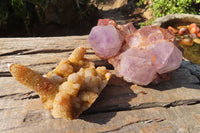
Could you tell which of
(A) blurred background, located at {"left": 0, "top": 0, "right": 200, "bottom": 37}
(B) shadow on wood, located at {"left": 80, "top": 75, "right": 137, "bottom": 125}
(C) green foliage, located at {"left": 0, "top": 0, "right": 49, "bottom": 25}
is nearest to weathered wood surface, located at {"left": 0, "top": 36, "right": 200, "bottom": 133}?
(B) shadow on wood, located at {"left": 80, "top": 75, "right": 137, "bottom": 125}

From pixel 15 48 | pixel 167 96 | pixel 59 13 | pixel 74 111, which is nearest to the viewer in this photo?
pixel 74 111

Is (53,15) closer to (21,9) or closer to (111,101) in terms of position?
(21,9)

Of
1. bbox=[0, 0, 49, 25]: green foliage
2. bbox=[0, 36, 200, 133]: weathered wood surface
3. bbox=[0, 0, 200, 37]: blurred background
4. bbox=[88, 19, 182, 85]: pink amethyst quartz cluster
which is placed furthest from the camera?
bbox=[0, 0, 200, 37]: blurred background

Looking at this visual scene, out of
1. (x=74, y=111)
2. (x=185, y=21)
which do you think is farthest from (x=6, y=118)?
(x=185, y=21)

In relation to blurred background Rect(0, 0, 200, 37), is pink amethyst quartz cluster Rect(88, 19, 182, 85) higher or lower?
higher

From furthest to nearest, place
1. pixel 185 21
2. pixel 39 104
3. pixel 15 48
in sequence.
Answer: pixel 185 21 < pixel 15 48 < pixel 39 104

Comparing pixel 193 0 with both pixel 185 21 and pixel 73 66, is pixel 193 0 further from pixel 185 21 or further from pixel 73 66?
pixel 73 66

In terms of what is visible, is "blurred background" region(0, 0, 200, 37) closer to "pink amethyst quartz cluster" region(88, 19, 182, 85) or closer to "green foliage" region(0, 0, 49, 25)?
"green foliage" region(0, 0, 49, 25)
